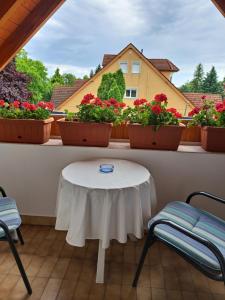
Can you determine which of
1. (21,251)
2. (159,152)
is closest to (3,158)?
(21,251)

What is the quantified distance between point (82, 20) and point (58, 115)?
94 centimetres

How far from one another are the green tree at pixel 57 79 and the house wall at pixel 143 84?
22 centimetres

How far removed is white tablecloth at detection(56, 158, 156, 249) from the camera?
1.45m

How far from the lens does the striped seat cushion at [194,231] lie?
128 centimetres

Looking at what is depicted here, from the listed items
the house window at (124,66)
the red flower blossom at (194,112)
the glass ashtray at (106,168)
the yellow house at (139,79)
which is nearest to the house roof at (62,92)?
the yellow house at (139,79)

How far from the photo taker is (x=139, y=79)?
2.36 m

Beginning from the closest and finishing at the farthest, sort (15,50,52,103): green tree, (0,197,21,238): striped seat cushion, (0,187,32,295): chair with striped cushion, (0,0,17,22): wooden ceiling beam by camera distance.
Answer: (0,187,32,295): chair with striped cushion → (0,197,21,238): striped seat cushion → (0,0,17,22): wooden ceiling beam → (15,50,52,103): green tree

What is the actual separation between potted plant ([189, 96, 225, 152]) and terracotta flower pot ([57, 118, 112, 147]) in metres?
0.79

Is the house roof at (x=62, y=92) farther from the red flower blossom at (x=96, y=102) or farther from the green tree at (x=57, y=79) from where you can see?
the red flower blossom at (x=96, y=102)

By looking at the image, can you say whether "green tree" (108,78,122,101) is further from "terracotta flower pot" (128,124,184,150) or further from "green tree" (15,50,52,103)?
"green tree" (15,50,52,103)

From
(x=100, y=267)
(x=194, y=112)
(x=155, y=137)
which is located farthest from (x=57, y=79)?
(x=100, y=267)

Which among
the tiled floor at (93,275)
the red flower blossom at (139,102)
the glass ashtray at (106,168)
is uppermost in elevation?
the red flower blossom at (139,102)

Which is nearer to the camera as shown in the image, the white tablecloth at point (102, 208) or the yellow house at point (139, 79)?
the white tablecloth at point (102, 208)

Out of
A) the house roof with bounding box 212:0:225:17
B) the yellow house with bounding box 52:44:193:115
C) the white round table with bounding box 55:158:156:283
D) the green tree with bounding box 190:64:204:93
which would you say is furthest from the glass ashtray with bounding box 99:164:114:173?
the house roof with bounding box 212:0:225:17
